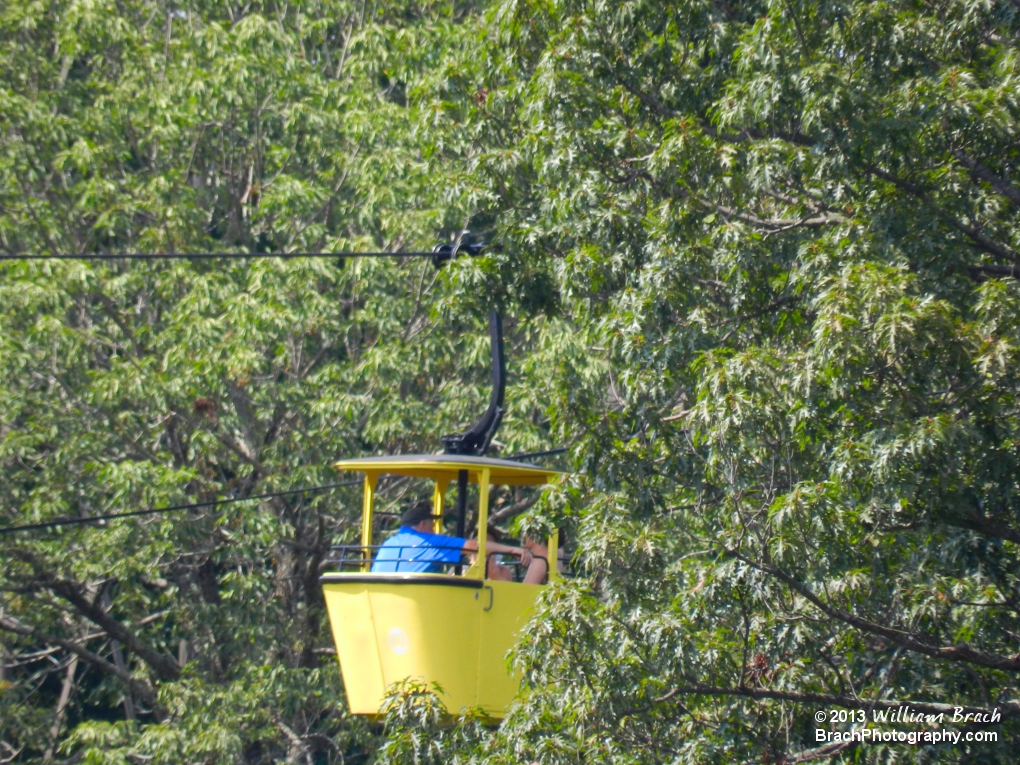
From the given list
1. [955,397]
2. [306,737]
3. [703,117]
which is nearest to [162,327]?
[306,737]

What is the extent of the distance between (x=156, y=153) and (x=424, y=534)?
712cm

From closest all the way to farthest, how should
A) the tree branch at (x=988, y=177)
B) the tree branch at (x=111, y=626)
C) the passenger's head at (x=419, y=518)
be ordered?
1. the tree branch at (x=988, y=177)
2. the passenger's head at (x=419, y=518)
3. the tree branch at (x=111, y=626)

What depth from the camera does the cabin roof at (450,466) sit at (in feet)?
25.1

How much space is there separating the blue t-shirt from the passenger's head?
21 centimetres

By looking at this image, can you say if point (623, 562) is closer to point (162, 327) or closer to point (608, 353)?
point (608, 353)

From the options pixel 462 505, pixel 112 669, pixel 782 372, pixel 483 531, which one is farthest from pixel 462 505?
pixel 112 669

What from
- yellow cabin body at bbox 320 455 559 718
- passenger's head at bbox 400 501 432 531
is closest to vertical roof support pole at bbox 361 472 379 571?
passenger's head at bbox 400 501 432 531

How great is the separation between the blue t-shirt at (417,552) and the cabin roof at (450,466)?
427mm

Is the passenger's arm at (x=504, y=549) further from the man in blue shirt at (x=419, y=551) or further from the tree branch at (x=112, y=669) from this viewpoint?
the tree branch at (x=112, y=669)

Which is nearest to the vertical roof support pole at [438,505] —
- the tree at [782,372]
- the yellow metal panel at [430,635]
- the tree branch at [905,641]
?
→ the yellow metal panel at [430,635]

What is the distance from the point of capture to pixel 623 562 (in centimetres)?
651

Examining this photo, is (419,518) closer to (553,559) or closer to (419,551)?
(419,551)

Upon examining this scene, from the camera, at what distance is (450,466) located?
25.2 feet

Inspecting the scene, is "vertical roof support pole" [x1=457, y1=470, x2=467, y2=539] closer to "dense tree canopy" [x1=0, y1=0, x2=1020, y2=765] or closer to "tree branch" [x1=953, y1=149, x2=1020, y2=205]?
"dense tree canopy" [x1=0, y1=0, x2=1020, y2=765]
